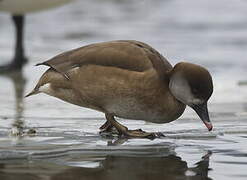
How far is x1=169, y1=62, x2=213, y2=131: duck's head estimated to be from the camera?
21.4ft

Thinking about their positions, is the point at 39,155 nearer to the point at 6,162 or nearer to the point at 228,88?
the point at 6,162

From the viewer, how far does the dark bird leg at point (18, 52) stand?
1121 centimetres

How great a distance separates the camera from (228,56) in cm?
1162

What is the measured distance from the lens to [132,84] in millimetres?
6695

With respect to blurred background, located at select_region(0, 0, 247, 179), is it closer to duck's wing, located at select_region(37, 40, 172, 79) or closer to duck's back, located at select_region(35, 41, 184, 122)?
duck's back, located at select_region(35, 41, 184, 122)

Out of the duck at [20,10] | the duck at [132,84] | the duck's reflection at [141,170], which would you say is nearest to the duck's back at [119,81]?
the duck at [132,84]

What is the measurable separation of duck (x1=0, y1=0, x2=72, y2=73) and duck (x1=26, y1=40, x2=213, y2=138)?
4387 mm

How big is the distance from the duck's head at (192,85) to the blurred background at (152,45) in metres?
0.28

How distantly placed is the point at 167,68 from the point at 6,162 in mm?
1589

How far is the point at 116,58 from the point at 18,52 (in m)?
4.95

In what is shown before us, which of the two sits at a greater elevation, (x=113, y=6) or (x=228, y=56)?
(x=113, y=6)

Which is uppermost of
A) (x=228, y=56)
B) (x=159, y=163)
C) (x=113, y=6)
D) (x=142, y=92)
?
(x=113, y=6)

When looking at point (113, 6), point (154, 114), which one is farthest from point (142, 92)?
point (113, 6)

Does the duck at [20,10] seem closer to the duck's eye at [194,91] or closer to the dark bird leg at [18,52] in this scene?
the dark bird leg at [18,52]
